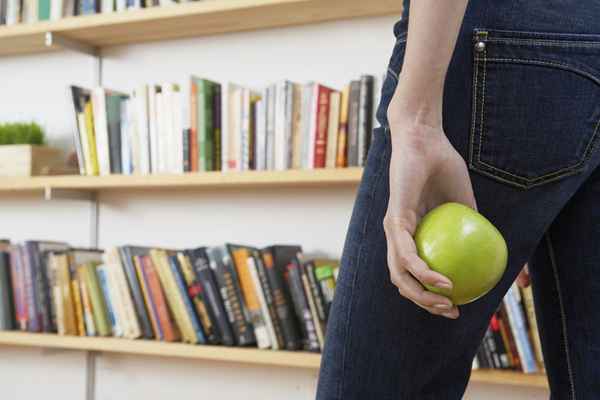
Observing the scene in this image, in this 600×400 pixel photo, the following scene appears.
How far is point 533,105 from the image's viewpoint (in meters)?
0.64

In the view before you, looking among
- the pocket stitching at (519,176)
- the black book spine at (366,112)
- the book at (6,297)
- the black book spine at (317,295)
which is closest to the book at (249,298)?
the black book spine at (317,295)

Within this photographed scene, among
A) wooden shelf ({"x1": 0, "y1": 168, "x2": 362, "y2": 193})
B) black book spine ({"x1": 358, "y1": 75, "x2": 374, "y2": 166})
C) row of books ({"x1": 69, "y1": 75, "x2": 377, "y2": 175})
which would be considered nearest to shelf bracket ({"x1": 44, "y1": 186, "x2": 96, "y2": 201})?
wooden shelf ({"x1": 0, "y1": 168, "x2": 362, "y2": 193})

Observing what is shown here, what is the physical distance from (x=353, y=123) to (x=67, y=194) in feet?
3.01

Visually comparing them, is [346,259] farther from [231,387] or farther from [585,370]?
[231,387]

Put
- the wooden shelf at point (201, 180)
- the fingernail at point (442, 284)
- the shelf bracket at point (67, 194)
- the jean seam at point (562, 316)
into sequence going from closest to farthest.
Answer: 1. the fingernail at point (442, 284)
2. the jean seam at point (562, 316)
3. the wooden shelf at point (201, 180)
4. the shelf bracket at point (67, 194)

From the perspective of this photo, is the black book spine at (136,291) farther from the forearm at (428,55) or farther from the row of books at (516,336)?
the forearm at (428,55)

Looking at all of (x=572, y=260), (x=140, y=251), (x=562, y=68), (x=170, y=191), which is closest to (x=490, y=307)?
(x=572, y=260)

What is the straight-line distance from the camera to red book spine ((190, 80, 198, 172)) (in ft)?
6.50

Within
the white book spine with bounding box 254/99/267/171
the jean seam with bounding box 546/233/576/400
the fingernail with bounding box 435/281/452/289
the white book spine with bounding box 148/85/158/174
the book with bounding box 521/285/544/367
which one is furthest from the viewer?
the white book spine with bounding box 148/85/158/174

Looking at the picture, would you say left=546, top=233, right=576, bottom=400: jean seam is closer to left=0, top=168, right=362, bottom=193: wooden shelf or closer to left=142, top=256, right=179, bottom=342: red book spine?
left=0, top=168, right=362, bottom=193: wooden shelf

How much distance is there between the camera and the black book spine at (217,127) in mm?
1979

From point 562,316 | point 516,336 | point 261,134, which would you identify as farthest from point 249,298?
point 562,316

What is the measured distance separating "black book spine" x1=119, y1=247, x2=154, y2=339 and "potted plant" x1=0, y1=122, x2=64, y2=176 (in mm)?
375

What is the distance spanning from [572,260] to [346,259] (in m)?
0.21
